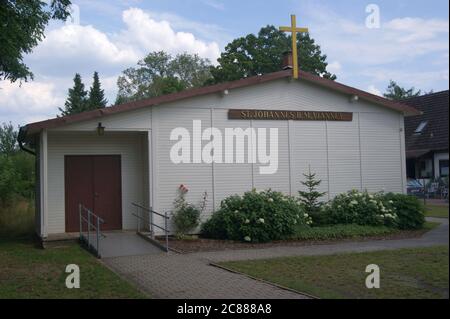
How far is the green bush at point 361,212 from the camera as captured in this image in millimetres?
16703

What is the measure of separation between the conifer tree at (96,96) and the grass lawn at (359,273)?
44916mm

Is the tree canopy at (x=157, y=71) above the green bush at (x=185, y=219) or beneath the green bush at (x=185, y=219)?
above

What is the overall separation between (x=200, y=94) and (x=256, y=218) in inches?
160

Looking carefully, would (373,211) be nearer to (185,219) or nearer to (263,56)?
(185,219)

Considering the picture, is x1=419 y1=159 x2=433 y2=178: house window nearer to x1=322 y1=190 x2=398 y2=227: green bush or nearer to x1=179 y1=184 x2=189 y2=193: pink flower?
x1=322 y1=190 x2=398 y2=227: green bush

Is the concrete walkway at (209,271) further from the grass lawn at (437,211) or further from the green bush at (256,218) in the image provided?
the grass lawn at (437,211)

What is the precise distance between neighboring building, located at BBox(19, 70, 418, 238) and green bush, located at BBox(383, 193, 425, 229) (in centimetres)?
118

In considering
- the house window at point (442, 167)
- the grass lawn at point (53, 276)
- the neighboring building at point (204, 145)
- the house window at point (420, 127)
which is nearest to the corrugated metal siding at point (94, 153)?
the neighboring building at point (204, 145)

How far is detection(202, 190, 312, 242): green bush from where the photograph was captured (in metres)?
14.9

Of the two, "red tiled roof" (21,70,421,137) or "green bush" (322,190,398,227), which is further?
"green bush" (322,190,398,227)

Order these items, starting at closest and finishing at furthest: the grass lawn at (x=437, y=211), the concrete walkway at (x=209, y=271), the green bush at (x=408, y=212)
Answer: the concrete walkway at (x=209, y=271), the green bush at (x=408, y=212), the grass lawn at (x=437, y=211)

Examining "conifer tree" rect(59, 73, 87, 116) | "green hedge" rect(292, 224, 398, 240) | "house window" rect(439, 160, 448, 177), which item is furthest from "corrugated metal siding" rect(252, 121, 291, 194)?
"conifer tree" rect(59, 73, 87, 116)

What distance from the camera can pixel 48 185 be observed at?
15961 millimetres
